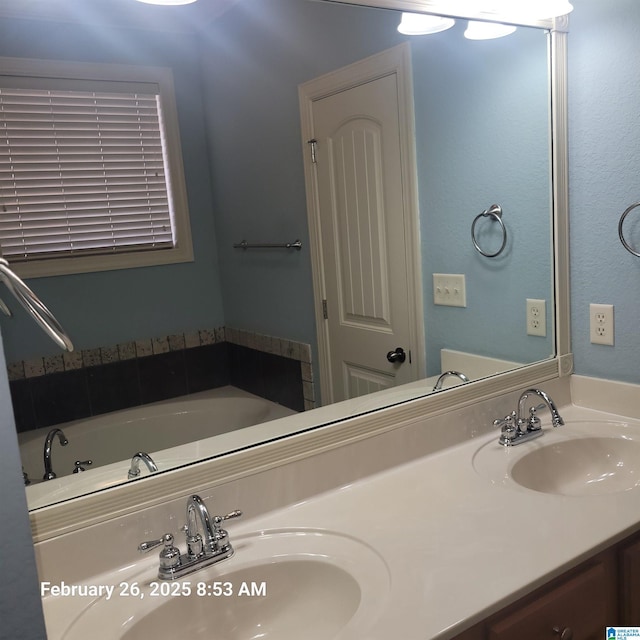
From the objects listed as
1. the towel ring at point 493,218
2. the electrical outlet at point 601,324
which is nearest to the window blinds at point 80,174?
the towel ring at point 493,218

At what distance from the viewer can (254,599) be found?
1.16m

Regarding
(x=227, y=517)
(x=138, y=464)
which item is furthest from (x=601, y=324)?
(x=138, y=464)

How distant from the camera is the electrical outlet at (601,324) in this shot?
1.83 metres

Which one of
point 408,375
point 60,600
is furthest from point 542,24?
point 60,600

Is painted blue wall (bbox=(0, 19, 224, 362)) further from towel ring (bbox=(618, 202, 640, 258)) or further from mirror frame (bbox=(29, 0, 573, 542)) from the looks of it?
towel ring (bbox=(618, 202, 640, 258))

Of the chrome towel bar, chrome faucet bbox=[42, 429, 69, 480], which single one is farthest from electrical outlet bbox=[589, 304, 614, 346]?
chrome faucet bbox=[42, 429, 69, 480]

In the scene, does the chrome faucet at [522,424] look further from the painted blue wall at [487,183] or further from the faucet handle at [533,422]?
the painted blue wall at [487,183]

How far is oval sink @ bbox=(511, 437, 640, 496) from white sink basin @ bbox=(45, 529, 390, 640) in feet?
2.19

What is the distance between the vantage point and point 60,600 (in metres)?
1.09

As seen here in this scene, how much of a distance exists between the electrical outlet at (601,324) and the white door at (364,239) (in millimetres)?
563

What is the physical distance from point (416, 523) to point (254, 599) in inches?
14.1

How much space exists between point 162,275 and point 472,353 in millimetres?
964

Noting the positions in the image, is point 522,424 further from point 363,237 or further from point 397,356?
point 363,237

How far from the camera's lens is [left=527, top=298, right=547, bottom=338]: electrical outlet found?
193 cm
